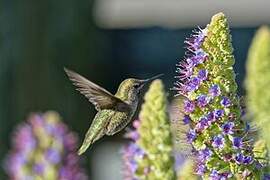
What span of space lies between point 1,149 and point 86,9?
212 cm

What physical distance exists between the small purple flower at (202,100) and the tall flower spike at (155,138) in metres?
0.68

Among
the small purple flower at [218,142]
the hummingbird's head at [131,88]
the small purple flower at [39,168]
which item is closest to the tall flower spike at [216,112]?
the small purple flower at [218,142]

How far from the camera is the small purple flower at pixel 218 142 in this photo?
3.63 m

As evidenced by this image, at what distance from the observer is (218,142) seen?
3.65m

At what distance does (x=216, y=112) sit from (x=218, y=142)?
97mm

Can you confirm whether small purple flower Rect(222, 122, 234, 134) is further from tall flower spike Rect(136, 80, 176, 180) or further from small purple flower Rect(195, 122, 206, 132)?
tall flower spike Rect(136, 80, 176, 180)

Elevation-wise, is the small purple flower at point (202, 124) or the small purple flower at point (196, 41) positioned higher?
the small purple flower at point (196, 41)

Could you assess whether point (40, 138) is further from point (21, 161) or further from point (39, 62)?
point (39, 62)

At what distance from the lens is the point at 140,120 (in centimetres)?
445

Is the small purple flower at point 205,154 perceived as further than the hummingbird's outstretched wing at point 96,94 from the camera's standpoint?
No

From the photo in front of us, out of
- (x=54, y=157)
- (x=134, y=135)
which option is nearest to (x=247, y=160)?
(x=134, y=135)

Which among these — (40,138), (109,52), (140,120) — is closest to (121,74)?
(109,52)

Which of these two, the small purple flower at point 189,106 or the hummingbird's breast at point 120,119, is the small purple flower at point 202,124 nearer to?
the small purple flower at point 189,106

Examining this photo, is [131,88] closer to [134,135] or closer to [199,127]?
[134,135]
